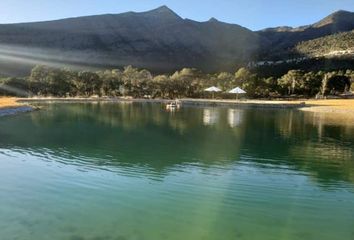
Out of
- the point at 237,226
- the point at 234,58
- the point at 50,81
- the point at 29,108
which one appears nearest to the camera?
the point at 237,226

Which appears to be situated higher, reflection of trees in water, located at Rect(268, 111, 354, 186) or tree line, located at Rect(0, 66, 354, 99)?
tree line, located at Rect(0, 66, 354, 99)

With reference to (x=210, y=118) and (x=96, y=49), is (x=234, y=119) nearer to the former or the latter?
(x=210, y=118)

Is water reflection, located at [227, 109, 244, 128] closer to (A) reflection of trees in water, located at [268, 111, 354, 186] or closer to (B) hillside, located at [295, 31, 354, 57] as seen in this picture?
(A) reflection of trees in water, located at [268, 111, 354, 186]

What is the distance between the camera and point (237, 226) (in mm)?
10062

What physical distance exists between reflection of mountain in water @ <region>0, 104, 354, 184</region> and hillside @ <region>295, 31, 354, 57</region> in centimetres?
10435

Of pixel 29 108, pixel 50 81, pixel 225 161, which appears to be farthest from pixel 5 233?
pixel 50 81

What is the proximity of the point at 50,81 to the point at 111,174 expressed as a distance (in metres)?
71.5

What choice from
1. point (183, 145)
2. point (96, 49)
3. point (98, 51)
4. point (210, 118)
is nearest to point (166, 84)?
point (210, 118)

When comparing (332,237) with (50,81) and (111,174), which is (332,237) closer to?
(111,174)

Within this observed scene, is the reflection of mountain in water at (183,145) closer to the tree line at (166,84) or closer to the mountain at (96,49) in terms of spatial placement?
the tree line at (166,84)

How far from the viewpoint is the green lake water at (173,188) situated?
32.0 ft

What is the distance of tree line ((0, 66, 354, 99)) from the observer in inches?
3172

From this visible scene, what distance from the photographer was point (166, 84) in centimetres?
8306

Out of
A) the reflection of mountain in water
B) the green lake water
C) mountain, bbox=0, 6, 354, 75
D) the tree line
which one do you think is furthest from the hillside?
the green lake water
